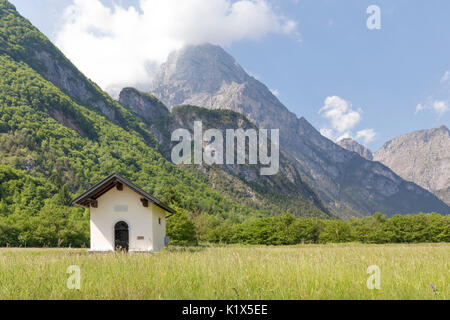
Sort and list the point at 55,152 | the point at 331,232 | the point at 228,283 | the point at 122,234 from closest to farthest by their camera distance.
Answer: the point at 228,283 → the point at 122,234 → the point at 331,232 → the point at 55,152

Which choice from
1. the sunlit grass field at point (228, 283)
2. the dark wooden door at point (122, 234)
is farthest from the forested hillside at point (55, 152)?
the sunlit grass field at point (228, 283)

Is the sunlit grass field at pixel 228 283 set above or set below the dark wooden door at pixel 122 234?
above

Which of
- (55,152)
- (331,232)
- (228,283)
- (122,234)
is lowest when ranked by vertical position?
(331,232)

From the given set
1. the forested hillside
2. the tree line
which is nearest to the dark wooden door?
the tree line

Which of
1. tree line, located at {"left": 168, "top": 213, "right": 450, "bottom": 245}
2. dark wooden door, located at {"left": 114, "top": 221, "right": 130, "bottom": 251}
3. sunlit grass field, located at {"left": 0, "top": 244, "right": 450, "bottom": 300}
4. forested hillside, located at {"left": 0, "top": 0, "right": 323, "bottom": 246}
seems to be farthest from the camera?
forested hillside, located at {"left": 0, "top": 0, "right": 323, "bottom": 246}

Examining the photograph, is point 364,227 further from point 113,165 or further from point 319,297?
point 113,165

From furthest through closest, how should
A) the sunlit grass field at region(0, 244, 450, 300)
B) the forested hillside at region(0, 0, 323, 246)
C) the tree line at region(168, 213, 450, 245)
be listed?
the forested hillside at region(0, 0, 323, 246) → the tree line at region(168, 213, 450, 245) → the sunlit grass field at region(0, 244, 450, 300)

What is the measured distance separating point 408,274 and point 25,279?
9.26m

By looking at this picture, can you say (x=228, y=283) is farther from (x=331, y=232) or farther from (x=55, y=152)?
(x=55, y=152)

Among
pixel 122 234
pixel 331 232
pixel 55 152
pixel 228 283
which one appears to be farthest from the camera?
pixel 55 152

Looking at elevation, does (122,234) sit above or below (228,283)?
below

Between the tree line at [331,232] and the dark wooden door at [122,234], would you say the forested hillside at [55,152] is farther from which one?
the dark wooden door at [122,234]

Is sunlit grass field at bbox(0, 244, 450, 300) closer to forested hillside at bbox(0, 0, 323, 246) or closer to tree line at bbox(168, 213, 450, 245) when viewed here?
tree line at bbox(168, 213, 450, 245)

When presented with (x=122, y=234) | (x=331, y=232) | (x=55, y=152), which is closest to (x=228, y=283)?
(x=122, y=234)
